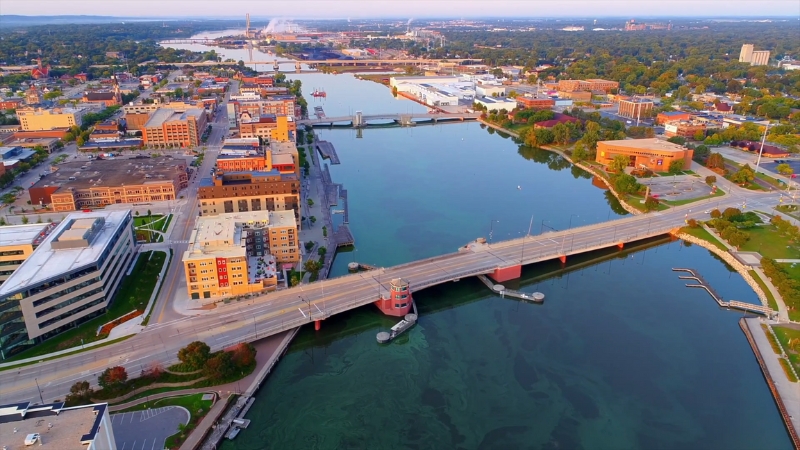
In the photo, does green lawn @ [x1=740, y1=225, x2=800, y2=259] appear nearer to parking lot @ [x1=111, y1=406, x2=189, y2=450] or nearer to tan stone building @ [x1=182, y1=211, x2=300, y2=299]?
tan stone building @ [x1=182, y1=211, x2=300, y2=299]

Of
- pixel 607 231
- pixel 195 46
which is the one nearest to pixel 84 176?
pixel 607 231

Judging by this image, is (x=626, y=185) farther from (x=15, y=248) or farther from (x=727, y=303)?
(x=15, y=248)

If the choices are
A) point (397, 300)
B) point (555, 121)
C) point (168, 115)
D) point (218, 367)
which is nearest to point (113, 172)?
A: point (168, 115)

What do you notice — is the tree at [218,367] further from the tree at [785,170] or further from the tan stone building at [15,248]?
the tree at [785,170]

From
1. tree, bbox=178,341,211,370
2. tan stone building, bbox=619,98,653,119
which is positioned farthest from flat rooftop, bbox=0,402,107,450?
tan stone building, bbox=619,98,653,119

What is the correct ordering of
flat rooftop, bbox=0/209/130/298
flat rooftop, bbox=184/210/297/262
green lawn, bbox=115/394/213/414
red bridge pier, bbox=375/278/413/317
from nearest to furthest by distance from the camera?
green lawn, bbox=115/394/213/414 → flat rooftop, bbox=0/209/130/298 → red bridge pier, bbox=375/278/413/317 → flat rooftop, bbox=184/210/297/262

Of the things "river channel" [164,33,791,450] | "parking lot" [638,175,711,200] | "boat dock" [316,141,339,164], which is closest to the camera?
"river channel" [164,33,791,450]
